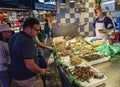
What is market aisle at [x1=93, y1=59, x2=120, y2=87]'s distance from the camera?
4.70 feet

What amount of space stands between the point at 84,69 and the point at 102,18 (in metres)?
2.87

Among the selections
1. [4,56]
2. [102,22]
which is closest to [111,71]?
[4,56]

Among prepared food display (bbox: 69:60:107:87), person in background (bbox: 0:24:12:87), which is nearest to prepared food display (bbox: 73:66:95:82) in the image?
prepared food display (bbox: 69:60:107:87)

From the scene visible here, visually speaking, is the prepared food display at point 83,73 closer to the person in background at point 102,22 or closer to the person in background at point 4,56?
the person in background at point 4,56

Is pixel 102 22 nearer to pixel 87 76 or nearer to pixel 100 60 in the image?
pixel 100 60

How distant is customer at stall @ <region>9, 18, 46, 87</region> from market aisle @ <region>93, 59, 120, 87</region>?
2.57 ft

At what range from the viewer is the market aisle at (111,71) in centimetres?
143

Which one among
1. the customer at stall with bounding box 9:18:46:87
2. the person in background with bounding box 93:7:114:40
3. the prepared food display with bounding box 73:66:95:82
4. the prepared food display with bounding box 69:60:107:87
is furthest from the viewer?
the person in background with bounding box 93:7:114:40

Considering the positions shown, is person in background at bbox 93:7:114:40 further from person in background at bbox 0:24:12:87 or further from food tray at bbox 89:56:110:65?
person in background at bbox 0:24:12:87

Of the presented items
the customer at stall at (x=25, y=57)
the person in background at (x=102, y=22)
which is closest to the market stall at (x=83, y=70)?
the customer at stall at (x=25, y=57)

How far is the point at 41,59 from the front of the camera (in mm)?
2773

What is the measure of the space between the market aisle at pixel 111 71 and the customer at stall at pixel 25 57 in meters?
0.78

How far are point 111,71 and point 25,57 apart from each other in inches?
38.4

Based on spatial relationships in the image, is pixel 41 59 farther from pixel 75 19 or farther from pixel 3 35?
pixel 75 19
